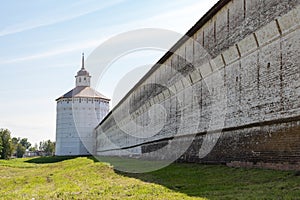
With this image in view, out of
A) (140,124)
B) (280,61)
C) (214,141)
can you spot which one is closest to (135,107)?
(140,124)

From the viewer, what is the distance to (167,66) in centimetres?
1936

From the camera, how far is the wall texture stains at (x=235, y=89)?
852 centimetres

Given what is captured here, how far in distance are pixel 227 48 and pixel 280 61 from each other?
321 cm

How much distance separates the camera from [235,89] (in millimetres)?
11391

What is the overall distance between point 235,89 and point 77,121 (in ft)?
140

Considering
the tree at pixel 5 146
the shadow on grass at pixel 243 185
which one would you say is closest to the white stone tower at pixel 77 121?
the tree at pixel 5 146

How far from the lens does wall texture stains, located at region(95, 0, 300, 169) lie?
852 cm

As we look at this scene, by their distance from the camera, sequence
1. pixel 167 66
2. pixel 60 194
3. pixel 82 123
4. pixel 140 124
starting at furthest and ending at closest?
pixel 82 123 → pixel 140 124 → pixel 167 66 → pixel 60 194

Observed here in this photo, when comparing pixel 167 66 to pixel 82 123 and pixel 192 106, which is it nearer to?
pixel 192 106

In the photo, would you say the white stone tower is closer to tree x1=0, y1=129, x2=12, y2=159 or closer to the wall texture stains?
tree x1=0, y1=129, x2=12, y2=159

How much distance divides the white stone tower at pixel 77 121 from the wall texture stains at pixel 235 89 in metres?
32.1

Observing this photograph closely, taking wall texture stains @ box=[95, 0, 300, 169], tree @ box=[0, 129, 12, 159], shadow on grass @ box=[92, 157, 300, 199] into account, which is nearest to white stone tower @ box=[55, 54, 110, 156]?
tree @ box=[0, 129, 12, 159]

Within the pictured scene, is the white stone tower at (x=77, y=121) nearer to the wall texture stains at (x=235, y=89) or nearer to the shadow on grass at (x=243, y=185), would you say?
the wall texture stains at (x=235, y=89)

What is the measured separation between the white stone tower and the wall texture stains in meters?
32.1
